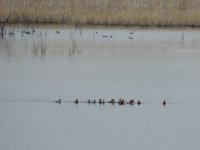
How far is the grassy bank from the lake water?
0.35 metres

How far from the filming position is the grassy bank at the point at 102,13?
2288 centimetres

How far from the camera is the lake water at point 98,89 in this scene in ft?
31.9

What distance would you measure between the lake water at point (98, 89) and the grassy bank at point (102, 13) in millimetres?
347

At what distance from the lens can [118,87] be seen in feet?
44.6

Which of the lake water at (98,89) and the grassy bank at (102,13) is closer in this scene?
the lake water at (98,89)

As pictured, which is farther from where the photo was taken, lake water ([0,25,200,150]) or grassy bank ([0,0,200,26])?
grassy bank ([0,0,200,26])

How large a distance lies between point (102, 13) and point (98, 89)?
1054 cm

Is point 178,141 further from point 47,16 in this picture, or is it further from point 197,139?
point 47,16

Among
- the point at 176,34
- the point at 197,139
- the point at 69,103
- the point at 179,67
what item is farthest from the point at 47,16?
the point at 197,139

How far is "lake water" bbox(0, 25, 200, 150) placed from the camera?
31.9 ft

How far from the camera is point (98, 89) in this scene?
13266 mm

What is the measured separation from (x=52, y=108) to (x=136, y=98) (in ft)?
5.21

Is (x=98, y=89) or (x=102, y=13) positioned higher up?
(x=102, y=13)

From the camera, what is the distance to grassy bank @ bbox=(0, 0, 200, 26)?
22875 millimetres
